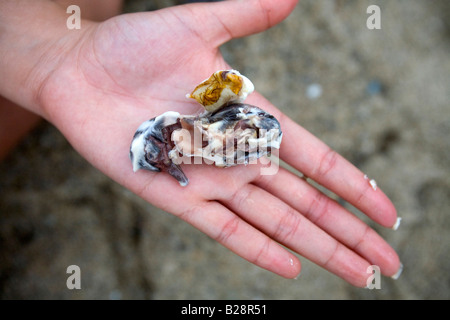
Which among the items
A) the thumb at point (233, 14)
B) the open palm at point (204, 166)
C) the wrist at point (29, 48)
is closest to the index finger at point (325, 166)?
the open palm at point (204, 166)

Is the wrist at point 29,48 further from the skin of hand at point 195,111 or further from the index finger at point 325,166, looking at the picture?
the index finger at point 325,166

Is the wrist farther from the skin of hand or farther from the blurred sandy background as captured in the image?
the blurred sandy background

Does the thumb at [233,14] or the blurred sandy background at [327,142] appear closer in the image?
the thumb at [233,14]

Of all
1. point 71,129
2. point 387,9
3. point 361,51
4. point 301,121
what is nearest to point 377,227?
point 301,121

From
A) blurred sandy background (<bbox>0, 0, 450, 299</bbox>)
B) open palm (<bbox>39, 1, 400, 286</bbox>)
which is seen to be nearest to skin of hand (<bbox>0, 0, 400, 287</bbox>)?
open palm (<bbox>39, 1, 400, 286</bbox>)

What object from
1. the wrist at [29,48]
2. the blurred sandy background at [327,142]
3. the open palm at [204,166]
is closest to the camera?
the open palm at [204,166]

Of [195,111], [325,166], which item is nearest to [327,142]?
[325,166]

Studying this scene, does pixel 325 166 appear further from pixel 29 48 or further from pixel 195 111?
pixel 29 48

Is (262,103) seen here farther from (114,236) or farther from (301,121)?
(114,236)
